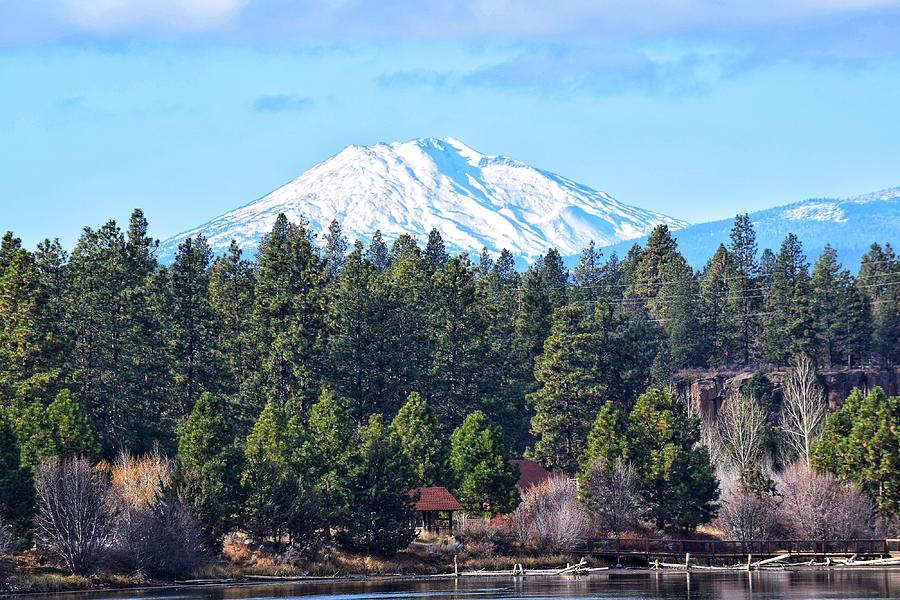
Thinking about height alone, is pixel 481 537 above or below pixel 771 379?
below

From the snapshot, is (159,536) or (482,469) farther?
(482,469)

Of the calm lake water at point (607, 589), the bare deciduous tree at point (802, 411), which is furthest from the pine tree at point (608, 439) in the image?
the bare deciduous tree at point (802, 411)

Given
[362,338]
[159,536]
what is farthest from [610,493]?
[159,536]

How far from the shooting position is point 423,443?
104375mm

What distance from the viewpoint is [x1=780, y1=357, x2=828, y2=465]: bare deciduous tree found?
121 meters

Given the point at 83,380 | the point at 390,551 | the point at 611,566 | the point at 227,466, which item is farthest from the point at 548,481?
the point at 83,380

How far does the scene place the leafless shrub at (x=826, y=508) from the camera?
100812mm

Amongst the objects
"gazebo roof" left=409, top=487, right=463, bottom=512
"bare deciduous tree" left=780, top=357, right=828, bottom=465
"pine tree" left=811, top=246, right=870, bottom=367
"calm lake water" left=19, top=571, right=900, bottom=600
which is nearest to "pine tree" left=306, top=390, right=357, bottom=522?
"gazebo roof" left=409, top=487, right=463, bottom=512

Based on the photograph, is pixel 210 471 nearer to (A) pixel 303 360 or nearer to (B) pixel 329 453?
(B) pixel 329 453

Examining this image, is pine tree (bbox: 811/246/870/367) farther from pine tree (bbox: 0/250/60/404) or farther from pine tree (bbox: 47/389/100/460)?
pine tree (bbox: 47/389/100/460)

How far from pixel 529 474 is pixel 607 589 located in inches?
1180

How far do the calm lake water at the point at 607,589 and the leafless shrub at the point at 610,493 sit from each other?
955 cm

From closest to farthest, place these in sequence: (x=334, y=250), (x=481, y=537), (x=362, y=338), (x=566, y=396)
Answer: (x=481, y=537)
(x=362, y=338)
(x=566, y=396)
(x=334, y=250)

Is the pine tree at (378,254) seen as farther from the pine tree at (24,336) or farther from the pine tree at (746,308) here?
the pine tree at (24,336)
